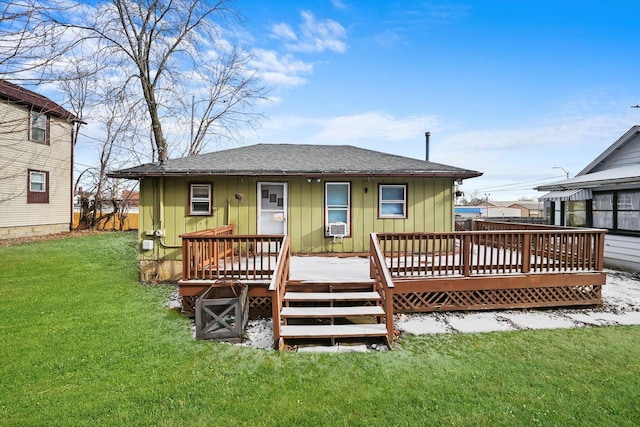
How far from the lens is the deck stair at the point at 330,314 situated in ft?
14.2

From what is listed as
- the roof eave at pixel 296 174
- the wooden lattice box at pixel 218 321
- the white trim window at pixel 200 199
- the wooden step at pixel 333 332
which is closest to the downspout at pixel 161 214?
the roof eave at pixel 296 174

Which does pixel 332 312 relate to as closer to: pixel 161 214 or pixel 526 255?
pixel 526 255

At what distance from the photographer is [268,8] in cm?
1241

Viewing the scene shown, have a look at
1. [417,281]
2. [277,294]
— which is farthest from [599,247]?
[277,294]

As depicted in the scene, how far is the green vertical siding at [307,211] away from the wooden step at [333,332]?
3799mm

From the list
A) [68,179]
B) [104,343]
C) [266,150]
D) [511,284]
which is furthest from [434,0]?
[68,179]

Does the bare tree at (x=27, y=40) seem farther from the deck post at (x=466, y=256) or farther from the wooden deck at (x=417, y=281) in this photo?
the deck post at (x=466, y=256)

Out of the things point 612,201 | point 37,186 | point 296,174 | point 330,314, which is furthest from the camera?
point 37,186

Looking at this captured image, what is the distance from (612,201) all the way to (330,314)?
35.8 ft

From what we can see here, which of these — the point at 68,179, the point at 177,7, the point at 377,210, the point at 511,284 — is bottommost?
the point at 511,284

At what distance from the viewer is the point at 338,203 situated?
27.1 ft

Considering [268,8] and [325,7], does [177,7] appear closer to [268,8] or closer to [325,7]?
[268,8]

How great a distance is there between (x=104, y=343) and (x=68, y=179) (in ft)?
60.1

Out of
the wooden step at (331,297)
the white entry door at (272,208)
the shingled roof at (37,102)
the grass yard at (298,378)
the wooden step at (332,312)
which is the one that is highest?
the shingled roof at (37,102)
